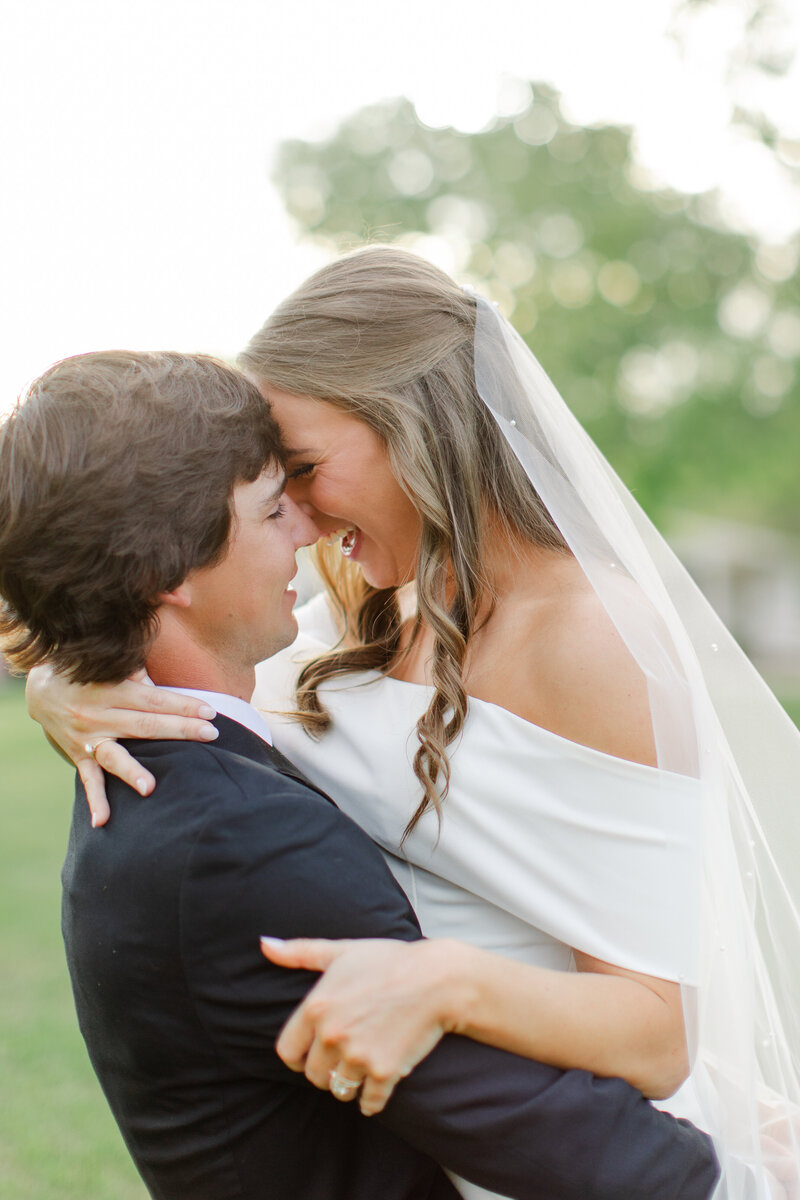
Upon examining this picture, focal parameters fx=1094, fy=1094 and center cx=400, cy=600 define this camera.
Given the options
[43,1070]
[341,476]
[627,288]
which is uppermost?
[341,476]

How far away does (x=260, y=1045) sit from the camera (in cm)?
215

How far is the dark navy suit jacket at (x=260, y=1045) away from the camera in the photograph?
82.2 inches

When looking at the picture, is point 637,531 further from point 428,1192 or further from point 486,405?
point 428,1192

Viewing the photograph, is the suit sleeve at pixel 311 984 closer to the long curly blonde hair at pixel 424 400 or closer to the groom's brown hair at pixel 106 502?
the groom's brown hair at pixel 106 502

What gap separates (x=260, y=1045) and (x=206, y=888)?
0.35 m

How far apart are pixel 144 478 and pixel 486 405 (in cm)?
113

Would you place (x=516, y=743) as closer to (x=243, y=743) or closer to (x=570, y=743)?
(x=570, y=743)

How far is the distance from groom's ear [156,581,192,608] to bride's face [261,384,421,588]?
71 cm

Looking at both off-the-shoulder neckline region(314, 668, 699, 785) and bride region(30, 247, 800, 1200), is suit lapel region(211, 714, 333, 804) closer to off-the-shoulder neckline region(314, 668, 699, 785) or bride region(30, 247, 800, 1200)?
bride region(30, 247, 800, 1200)

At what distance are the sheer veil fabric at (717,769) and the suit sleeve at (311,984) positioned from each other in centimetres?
43

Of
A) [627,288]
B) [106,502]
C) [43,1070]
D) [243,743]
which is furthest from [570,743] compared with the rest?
[627,288]

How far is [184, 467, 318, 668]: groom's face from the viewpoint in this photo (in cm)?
262

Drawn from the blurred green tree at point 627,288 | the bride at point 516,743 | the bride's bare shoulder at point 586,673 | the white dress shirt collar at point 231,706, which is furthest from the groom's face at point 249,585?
the blurred green tree at point 627,288

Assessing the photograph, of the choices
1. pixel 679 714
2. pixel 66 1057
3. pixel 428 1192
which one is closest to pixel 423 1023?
pixel 428 1192
